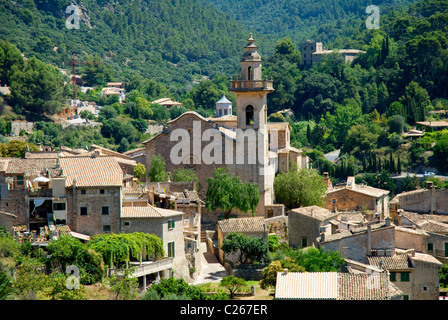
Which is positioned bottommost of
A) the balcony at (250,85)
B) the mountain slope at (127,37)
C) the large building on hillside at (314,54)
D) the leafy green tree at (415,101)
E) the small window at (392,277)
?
the small window at (392,277)

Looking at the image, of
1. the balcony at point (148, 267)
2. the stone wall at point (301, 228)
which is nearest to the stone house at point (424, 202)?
the stone wall at point (301, 228)

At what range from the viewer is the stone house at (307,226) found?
4534 cm

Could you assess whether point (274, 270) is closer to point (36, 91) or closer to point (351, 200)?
point (351, 200)

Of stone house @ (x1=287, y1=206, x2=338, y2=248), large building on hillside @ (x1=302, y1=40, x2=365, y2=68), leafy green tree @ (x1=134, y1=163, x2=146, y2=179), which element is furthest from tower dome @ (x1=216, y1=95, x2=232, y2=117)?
large building on hillside @ (x1=302, y1=40, x2=365, y2=68)

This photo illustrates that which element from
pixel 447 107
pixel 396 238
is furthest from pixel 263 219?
pixel 447 107

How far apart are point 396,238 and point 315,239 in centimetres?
405

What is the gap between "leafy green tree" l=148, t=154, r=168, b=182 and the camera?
5225cm

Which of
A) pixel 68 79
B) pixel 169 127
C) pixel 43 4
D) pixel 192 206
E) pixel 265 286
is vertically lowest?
pixel 265 286

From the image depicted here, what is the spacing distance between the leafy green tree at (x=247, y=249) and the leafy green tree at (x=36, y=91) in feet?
201

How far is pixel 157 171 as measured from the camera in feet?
172

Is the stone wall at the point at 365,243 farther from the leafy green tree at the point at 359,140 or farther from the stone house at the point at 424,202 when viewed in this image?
the leafy green tree at the point at 359,140

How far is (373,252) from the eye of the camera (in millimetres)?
41188

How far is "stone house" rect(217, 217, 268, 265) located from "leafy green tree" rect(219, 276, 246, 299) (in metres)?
4.59
